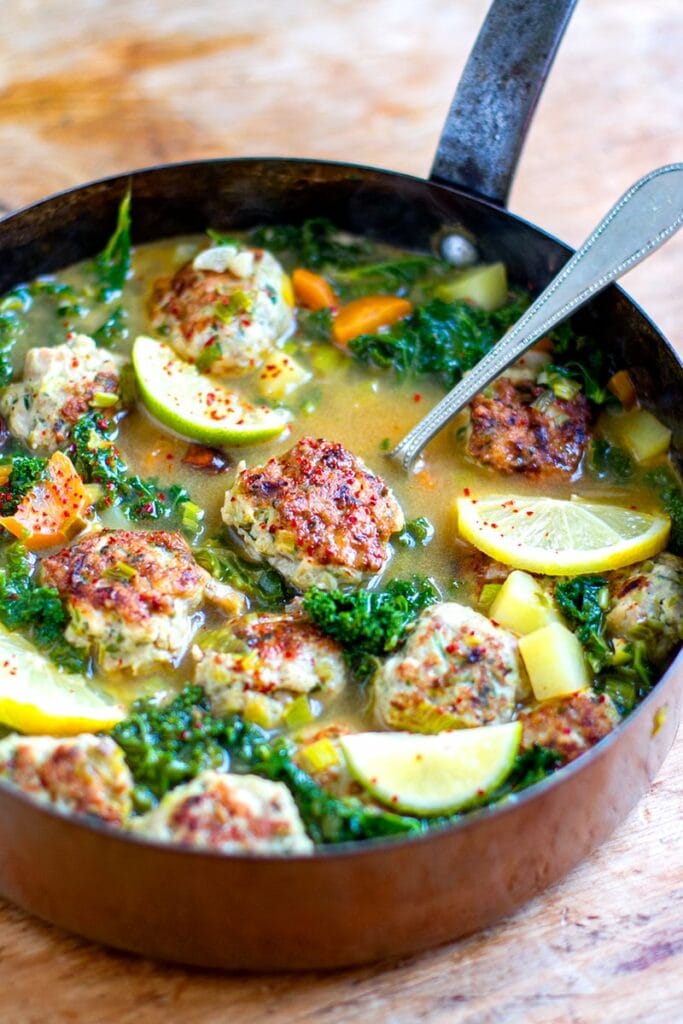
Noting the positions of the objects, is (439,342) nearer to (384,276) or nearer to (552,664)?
(384,276)

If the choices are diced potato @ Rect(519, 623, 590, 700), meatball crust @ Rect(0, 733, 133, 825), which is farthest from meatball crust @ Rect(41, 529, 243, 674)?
diced potato @ Rect(519, 623, 590, 700)

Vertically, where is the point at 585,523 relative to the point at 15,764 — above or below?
above

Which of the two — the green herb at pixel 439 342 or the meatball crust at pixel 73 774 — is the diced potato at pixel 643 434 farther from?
the meatball crust at pixel 73 774

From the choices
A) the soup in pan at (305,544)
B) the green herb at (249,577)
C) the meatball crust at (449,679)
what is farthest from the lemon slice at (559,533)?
the green herb at (249,577)

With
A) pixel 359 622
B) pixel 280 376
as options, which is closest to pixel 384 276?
pixel 280 376

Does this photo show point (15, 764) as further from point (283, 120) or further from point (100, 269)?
point (283, 120)

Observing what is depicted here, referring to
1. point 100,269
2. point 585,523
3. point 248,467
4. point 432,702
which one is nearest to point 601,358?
point 585,523

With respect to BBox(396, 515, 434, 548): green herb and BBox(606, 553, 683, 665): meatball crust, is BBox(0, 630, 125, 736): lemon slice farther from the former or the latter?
BBox(606, 553, 683, 665): meatball crust
